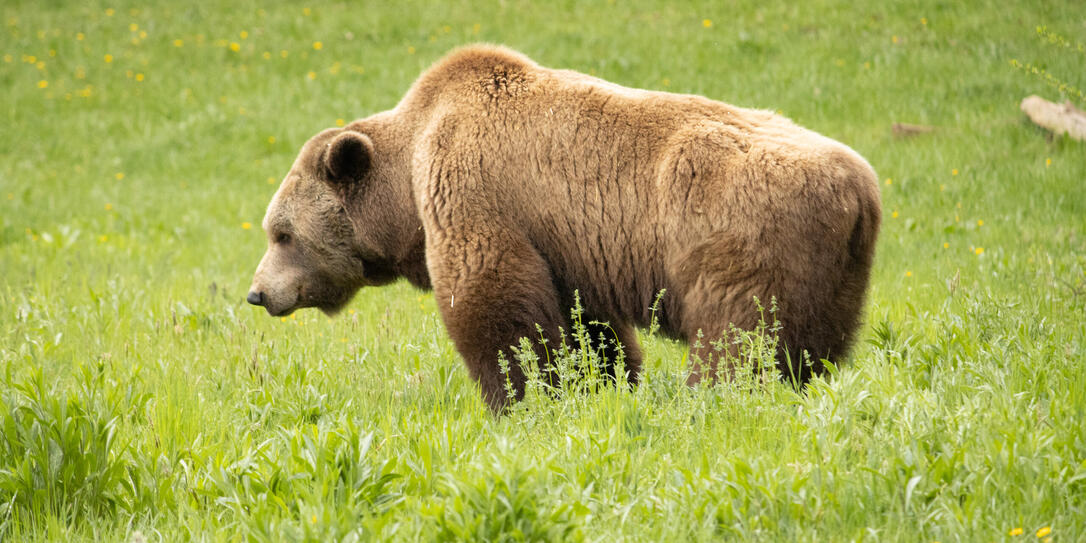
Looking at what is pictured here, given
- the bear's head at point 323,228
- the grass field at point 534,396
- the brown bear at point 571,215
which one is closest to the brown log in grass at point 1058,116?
the grass field at point 534,396

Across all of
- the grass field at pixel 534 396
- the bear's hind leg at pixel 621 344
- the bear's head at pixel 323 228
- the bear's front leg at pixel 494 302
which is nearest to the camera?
the grass field at pixel 534 396

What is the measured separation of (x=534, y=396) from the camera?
456 centimetres

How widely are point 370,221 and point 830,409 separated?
3.14 m

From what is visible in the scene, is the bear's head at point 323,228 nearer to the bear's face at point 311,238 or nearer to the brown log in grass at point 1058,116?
the bear's face at point 311,238

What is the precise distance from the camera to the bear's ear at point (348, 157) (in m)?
5.72

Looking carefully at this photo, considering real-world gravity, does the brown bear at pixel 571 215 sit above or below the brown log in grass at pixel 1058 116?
above

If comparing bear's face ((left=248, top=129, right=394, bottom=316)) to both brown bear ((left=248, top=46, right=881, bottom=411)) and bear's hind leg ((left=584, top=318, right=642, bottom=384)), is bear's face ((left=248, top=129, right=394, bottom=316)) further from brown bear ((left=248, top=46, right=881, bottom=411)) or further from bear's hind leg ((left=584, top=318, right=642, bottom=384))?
bear's hind leg ((left=584, top=318, right=642, bottom=384))

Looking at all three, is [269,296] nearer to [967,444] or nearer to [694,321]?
[694,321]

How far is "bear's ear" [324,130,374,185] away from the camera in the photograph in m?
5.72

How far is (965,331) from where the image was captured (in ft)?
16.9

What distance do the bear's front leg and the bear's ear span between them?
0.99 m

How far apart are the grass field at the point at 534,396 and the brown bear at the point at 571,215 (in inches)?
16.3

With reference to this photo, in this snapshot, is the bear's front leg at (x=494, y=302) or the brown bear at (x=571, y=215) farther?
the bear's front leg at (x=494, y=302)

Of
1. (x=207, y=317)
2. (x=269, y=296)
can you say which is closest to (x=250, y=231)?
(x=207, y=317)
